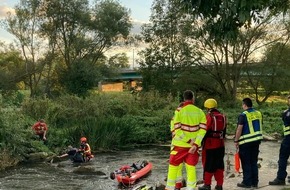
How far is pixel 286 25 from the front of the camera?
40469 mm

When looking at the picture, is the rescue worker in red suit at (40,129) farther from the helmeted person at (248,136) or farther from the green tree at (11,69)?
the green tree at (11,69)

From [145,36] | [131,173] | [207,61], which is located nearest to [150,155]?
[131,173]

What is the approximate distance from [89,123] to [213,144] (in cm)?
1566

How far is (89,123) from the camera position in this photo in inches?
925

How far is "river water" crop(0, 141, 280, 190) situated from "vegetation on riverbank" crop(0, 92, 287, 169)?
4.37ft

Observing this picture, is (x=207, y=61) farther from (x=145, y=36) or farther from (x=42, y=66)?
(x=42, y=66)

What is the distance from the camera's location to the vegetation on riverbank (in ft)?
65.2

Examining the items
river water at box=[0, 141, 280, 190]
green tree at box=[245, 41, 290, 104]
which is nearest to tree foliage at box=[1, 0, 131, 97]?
green tree at box=[245, 41, 290, 104]

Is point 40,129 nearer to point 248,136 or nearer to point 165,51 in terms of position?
point 248,136

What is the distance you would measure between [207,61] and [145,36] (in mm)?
7306

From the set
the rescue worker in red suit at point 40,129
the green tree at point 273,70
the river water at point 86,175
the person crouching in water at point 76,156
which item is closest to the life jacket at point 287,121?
the river water at point 86,175

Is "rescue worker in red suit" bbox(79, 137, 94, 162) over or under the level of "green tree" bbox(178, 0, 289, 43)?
under

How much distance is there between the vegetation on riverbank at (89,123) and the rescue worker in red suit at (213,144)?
11724mm

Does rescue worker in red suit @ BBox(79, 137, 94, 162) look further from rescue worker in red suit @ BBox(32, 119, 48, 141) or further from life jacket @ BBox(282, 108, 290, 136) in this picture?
life jacket @ BBox(282, 108, 290, 136)
